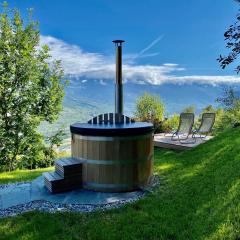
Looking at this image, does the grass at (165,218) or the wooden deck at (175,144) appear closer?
the grass at (165,218)

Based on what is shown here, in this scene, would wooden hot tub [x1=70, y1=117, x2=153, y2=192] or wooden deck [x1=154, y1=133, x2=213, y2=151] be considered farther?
wooden deck [x1=154, y1=133, x2=213, y2=151]

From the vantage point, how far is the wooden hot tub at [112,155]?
564 cm

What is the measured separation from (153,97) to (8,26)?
12.1 m

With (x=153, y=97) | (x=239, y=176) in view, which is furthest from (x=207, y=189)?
(x=153, y=97)

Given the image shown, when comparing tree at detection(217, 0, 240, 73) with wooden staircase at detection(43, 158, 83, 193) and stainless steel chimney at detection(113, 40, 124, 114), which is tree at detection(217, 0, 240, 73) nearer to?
wooden staircase at detection(43, 158, 83, 193)

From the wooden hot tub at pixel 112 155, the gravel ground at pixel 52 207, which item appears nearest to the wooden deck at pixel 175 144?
the wooden hot tub at pixel 112 155

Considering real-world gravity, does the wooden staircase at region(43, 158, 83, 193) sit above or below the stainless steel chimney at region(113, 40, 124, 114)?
below

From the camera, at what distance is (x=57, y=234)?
410 centimetres

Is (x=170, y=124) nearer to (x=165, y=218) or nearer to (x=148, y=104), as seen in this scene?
(x=148, y=104)

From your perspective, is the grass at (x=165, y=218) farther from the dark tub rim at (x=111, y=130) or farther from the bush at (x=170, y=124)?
the bush at (x=170, y=124)

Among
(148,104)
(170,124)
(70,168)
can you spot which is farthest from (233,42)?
(148,104)

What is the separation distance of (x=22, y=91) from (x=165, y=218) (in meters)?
7.72

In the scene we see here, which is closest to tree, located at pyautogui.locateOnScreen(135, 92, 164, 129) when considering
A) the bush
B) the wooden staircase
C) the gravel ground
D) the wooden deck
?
the bush

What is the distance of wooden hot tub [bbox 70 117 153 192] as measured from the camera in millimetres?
5637
